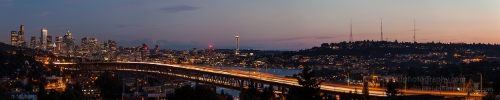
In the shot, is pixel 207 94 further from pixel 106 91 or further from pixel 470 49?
pixel 470 49

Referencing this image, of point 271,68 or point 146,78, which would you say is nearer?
point 146,78

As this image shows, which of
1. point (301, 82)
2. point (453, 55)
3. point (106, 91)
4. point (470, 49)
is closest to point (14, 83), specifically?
point (106, 91)

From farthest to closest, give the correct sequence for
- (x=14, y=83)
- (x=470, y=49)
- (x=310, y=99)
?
(x=470, y=49) < (x=14, y=83) < (x=310, y=99)

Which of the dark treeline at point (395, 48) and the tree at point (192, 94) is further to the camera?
the dark treeline at point (395, 48)

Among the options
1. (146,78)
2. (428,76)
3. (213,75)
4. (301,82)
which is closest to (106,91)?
(213,75)

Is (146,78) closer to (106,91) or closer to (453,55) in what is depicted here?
(106,91)

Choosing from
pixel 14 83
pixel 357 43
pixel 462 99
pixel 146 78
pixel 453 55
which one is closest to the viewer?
pixel 462 99

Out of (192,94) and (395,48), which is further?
(395,48)

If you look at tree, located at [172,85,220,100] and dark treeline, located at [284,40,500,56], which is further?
dark treeline, located at [284,40,500,56]

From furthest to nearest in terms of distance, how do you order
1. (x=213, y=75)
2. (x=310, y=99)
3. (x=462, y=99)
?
(x=213, y=75) → (x=462, y=99) → (x=310, y=99)
